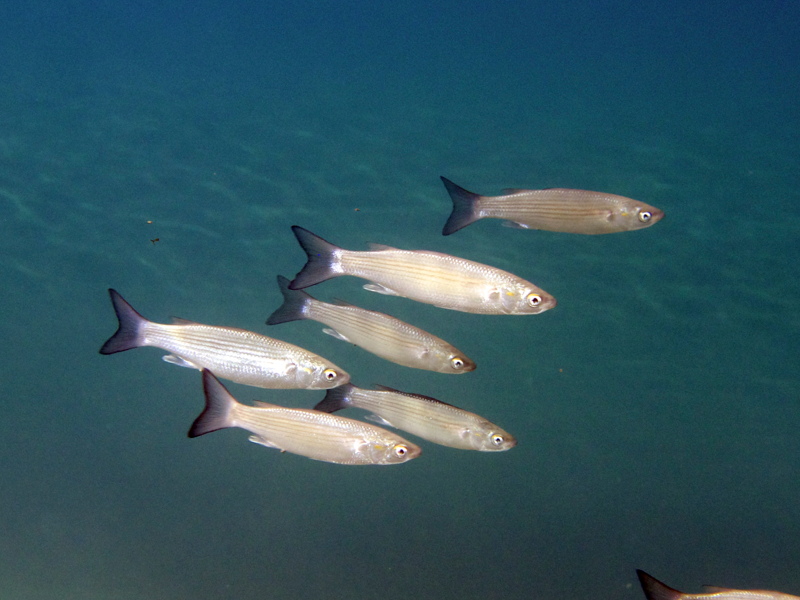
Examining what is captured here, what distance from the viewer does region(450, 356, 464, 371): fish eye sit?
2.33 metres

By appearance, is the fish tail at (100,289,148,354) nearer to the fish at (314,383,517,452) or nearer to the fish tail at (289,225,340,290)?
the fish tail at (289,225,340,290)

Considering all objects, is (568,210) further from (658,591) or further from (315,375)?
(658,591)

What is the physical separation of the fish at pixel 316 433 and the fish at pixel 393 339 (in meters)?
0.40

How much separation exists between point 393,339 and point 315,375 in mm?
439

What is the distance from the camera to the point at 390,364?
6.60 metres

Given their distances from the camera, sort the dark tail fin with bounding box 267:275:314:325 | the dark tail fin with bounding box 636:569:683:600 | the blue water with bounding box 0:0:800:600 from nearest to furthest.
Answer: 1. the dark tail fin with bounding box 636:569:683:600
2. the dark tail fin with bounding box 267:275:314:325
3. the blue water with bounding box 0:0:800:600

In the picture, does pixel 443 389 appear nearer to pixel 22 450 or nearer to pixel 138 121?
pixel 22 450

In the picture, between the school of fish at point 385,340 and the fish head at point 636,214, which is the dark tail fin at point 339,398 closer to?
the school of fish at point 385,340

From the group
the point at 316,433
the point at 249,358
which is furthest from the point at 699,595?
the point at 249,358

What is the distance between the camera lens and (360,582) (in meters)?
5.73

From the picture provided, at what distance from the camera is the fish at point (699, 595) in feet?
6.24

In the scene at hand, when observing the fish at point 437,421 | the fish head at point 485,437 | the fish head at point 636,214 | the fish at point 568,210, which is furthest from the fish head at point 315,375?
the fish head at point 636,214

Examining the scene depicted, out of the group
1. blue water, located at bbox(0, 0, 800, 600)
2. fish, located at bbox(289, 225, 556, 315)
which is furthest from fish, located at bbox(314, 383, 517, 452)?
blue water, located at bbox(0, 0, 800, 600)

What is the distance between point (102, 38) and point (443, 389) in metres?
11.8
